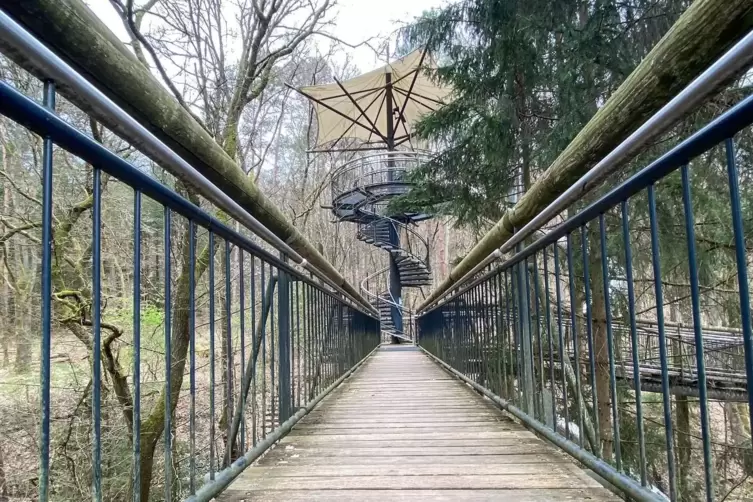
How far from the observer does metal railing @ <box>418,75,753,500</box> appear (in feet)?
3.54

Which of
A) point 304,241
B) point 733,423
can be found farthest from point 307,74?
point 733,423

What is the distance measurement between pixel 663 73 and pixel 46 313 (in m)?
1.51

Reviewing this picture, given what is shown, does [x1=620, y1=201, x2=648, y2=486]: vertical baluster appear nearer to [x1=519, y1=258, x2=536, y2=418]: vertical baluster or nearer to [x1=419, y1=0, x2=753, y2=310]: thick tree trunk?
[x1=419, y1=0, x2=753, y2=310]: thick tree trunk

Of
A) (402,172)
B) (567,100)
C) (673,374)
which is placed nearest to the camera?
(567,100)

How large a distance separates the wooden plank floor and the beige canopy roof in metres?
9.83

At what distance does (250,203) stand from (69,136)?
3.25 ft

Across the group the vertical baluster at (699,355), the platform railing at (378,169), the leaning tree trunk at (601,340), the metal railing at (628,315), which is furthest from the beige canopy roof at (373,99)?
the vertical baluster at (699,355)

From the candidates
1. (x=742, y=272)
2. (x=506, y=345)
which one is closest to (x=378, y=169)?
(x=506, y=345)

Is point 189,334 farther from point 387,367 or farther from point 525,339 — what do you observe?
point 387,367

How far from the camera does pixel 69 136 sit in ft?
3.00

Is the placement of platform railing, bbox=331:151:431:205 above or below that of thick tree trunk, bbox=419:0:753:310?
above

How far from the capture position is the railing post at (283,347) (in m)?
2.32

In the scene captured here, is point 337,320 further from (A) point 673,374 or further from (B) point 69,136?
(A) point 673,374

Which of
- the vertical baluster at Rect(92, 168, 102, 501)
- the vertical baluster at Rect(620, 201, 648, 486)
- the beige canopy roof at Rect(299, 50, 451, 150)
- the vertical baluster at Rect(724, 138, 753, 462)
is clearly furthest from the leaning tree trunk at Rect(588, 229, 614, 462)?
the beige canopy roof at Rect(299, 50, 451, 150)
